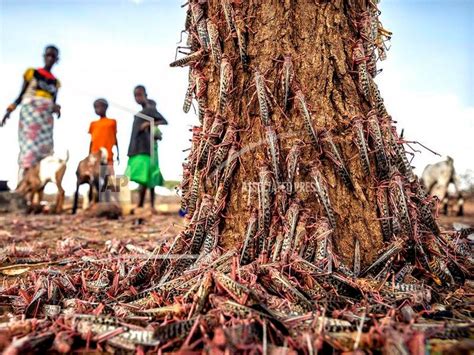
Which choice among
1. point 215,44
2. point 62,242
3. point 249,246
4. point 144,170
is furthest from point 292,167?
point 144,170

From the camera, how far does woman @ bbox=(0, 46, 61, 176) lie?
10246 mm

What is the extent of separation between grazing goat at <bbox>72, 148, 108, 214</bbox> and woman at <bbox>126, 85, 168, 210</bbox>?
1.17m

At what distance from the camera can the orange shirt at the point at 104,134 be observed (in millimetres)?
10914

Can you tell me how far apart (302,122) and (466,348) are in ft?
4.62

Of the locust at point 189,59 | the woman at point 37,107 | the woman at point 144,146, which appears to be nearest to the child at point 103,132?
the woman at point 37,107

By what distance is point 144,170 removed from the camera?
9.91m

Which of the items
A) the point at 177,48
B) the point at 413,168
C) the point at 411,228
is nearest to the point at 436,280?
the point at 411,228

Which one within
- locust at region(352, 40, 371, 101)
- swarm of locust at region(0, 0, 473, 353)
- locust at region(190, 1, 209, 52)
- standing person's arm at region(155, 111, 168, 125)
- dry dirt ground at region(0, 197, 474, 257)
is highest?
standing person's arm at region(155, 111, 168, 125)

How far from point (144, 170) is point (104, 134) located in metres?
1.73

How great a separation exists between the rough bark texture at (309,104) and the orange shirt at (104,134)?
8617mm

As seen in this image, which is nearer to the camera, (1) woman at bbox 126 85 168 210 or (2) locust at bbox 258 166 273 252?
(2) locust at bbox 258 166 273 252

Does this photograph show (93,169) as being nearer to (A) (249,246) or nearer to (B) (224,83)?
(B) (224,83)

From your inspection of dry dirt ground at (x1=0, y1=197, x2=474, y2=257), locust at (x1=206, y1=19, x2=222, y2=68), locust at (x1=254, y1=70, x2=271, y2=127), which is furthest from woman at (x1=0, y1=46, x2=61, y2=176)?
locust at (x1=254, y1=70, x2=271, y2=127)

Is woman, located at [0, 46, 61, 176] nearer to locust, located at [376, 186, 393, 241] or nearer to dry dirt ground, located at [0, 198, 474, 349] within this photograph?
dry dirt ground, located at [0, 198, 474, 349]
